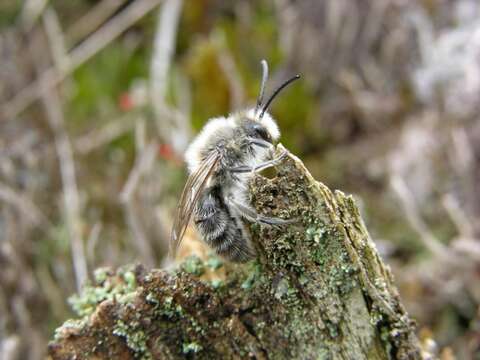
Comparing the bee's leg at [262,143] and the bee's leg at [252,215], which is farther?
the bee's leg at [262,143]

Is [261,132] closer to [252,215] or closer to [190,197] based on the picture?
[190,197]

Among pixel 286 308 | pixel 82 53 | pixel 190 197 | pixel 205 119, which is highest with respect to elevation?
pixel 82 53

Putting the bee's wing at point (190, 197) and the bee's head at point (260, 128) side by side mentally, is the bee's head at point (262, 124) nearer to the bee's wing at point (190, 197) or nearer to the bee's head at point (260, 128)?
the bee's head at point (260, 128)

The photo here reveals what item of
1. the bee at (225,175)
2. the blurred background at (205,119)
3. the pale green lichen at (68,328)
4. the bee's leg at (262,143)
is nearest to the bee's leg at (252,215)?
the bee at (225,175)

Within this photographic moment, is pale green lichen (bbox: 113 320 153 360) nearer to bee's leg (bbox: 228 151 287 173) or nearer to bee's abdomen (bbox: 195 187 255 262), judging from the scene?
bee's abdomen (bbox: 195 187 255 262)

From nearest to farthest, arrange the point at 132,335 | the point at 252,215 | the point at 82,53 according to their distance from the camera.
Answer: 1. the point at 132,335
2. the point at 252,215
3. the point at 82,53

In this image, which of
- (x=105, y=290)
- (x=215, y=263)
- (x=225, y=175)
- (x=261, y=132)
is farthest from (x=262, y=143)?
(x=105, y=290)

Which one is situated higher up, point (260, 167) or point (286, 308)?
point (260, 167)
